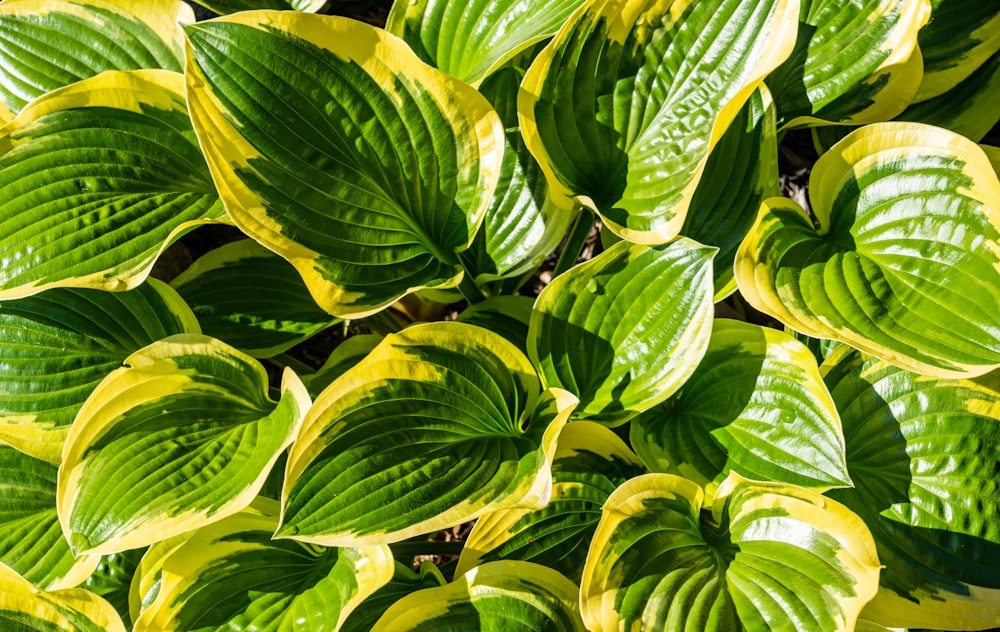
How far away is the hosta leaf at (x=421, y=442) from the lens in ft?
2.80

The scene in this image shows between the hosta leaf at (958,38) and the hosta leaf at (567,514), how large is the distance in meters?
0.77

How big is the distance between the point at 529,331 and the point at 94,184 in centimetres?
62

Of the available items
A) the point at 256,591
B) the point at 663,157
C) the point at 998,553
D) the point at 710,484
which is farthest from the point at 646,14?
the point at 256,591

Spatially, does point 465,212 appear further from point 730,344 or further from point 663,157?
point 730,344

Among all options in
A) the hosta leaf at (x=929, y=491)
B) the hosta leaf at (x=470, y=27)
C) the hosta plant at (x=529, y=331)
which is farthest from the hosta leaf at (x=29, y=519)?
the hosta leaf at (x=929, y=491)

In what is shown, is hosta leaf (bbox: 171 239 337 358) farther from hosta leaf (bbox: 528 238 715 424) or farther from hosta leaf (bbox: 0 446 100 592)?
hosta leaf (bbox: 528 238 715 424)

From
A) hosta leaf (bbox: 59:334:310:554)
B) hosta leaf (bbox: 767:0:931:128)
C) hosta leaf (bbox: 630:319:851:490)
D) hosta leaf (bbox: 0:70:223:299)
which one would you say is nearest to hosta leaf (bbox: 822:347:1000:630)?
hosta leaf (bbox: 630:319:851:490)

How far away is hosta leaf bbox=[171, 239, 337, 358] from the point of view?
125 cm

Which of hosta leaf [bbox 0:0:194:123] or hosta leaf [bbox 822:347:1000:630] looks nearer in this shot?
hosta leaf [bbox 822:347:1000:630]

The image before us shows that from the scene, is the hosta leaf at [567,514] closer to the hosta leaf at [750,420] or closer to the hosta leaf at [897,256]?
the hosta leaf at [750,420]

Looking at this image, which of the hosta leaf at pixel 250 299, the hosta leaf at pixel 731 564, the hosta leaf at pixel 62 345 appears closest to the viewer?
the hosta leaf at pixel 731 564

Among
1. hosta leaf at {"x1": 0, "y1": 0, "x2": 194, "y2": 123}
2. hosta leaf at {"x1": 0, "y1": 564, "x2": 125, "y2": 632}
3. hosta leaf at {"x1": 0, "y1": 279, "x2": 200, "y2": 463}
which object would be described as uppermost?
hosta leaf at {"x1": 0, "y1": 0, "x2": 194, "y2": 123}

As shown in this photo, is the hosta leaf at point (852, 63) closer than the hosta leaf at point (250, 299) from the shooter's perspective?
Yes

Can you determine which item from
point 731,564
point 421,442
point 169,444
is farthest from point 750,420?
point 169,444
